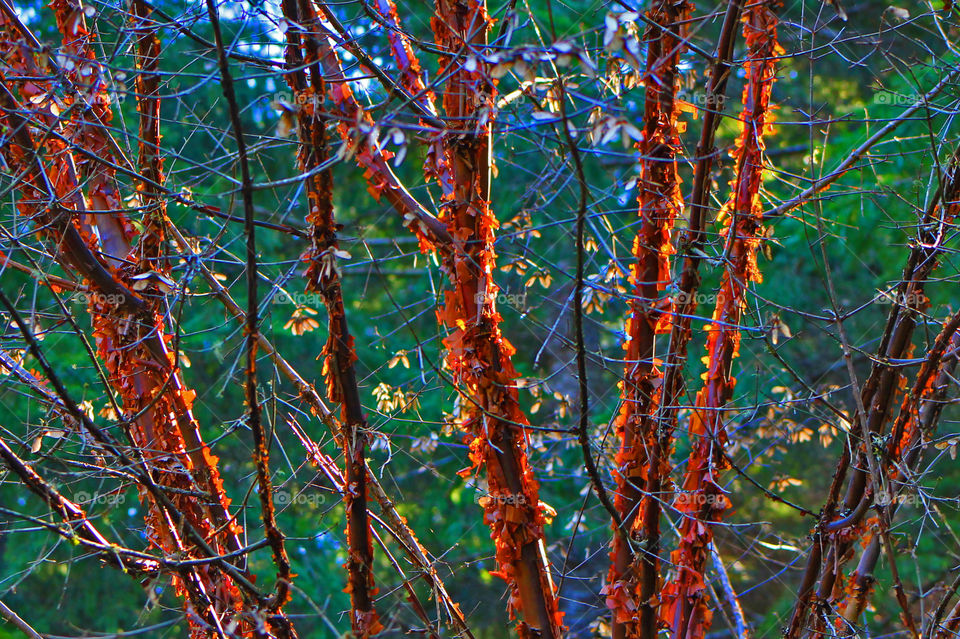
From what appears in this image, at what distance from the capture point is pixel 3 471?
206cm

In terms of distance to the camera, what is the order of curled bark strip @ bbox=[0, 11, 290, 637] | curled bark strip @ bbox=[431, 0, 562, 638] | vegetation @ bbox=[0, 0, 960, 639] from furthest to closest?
curled bark strip @ bbox=[0, 11, 290, 637] < curled bark strip @ bbox=[431, 0, 562, 638] < vegetation @ bbox=[0, 0, 960, 639]

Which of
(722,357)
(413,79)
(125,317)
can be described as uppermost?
(413,79)

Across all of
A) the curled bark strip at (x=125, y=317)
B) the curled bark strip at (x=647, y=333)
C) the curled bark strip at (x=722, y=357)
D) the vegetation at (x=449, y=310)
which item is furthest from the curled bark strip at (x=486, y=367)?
the curled bark strip at (x=125, y=317)

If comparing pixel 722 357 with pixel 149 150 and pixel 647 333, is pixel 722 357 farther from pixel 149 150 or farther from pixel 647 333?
pixel 149 150

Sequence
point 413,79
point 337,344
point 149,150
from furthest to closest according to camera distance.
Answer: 1. point 149,150
2. point 413,79
3. point 337,344

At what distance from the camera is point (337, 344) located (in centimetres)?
193

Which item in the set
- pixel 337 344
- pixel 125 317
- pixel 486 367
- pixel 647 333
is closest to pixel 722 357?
pixel 647 333

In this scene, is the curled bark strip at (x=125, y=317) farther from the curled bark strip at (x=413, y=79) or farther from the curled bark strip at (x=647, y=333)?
the curled bark strip at (x=647, y=333)

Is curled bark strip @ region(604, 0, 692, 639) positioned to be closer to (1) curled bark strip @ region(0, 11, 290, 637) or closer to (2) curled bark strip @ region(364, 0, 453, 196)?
(2) curled bark strip @ region(364, 0, 453, 196)

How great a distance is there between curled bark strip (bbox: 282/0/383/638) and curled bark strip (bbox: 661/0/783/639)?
790mm

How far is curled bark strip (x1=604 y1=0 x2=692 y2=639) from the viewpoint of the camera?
6.84 ft

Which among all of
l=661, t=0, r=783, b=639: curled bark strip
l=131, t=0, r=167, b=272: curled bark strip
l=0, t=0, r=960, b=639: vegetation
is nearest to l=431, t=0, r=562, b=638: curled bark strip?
l=0, t=0, r=960, b=639: vegetation

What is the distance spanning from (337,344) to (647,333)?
83 centimetres

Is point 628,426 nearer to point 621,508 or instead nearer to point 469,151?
point 621,508
